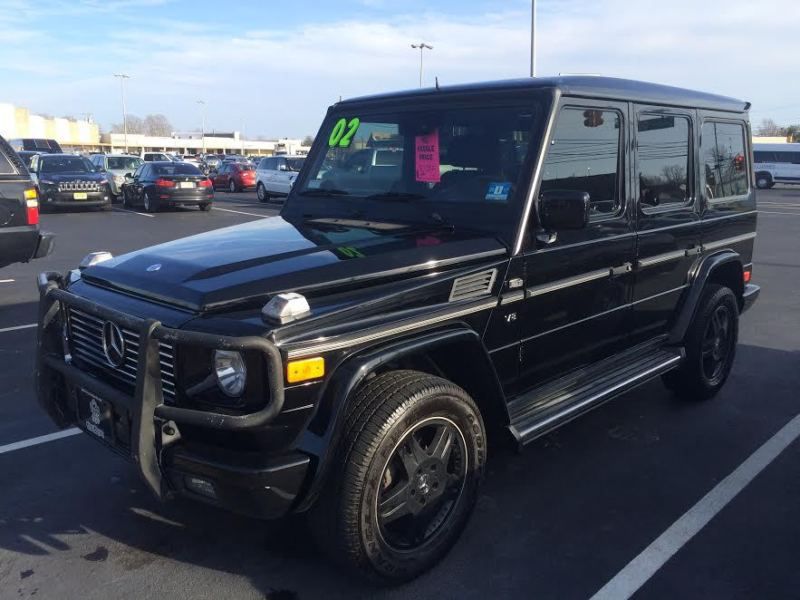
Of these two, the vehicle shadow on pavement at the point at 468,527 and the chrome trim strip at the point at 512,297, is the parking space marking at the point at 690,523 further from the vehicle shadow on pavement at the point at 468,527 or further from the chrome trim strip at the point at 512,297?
the chrome trim strip at the point at 512,297

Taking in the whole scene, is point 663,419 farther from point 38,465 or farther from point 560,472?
point 38,465

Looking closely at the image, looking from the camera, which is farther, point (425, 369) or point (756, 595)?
point (425, 369)

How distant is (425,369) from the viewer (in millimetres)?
3299

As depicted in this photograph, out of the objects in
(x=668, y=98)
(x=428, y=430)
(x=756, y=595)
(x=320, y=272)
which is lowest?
(x=756, y=595)

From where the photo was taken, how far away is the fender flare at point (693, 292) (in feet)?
16.2

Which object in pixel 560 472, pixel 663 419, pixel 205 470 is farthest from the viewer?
pixel 663 419

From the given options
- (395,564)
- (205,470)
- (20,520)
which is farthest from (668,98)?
(20,520)

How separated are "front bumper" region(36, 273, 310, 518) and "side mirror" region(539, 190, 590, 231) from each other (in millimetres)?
1604

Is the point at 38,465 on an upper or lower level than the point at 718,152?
lower

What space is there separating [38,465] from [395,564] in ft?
7.98

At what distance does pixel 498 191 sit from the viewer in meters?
3.74

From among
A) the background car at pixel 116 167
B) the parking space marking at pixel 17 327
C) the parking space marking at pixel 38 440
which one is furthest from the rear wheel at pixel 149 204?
the parking space marking at pixel 38 440

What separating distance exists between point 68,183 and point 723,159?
18951 mm

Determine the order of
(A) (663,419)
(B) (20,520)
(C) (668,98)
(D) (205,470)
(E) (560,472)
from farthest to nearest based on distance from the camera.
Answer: (A) (663,419)
(C) (668,98)
(E) (560,472)
(B) (20,520)
(D) (205,470)
